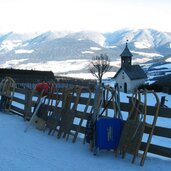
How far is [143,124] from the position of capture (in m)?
7.75

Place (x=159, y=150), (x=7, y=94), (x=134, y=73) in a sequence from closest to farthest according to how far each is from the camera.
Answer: (x=159, y=150) < (x=7, y=94) < (x=134, y=73)

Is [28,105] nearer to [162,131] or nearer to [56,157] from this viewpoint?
[56,157]

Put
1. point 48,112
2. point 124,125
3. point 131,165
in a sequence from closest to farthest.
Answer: point 131,165
point 124,125
point 48,112

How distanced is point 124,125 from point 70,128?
2.15 metres

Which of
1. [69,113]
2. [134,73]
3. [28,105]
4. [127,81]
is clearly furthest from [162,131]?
[134,73]

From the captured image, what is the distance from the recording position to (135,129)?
790 centimetres

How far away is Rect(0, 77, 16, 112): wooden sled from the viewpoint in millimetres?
14812

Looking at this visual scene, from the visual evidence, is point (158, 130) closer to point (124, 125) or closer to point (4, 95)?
point (124, 125)

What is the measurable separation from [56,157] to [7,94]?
7340mm

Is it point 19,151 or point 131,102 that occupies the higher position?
point 131,102

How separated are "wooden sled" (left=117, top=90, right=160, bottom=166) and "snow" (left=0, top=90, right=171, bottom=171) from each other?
0.81 feet

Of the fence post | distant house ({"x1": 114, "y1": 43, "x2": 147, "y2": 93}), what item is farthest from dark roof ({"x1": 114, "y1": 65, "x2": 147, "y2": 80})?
the fence post

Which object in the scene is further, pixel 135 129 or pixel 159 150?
pixel 159 150

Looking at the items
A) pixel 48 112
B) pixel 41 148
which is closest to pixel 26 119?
pixel 48 112
